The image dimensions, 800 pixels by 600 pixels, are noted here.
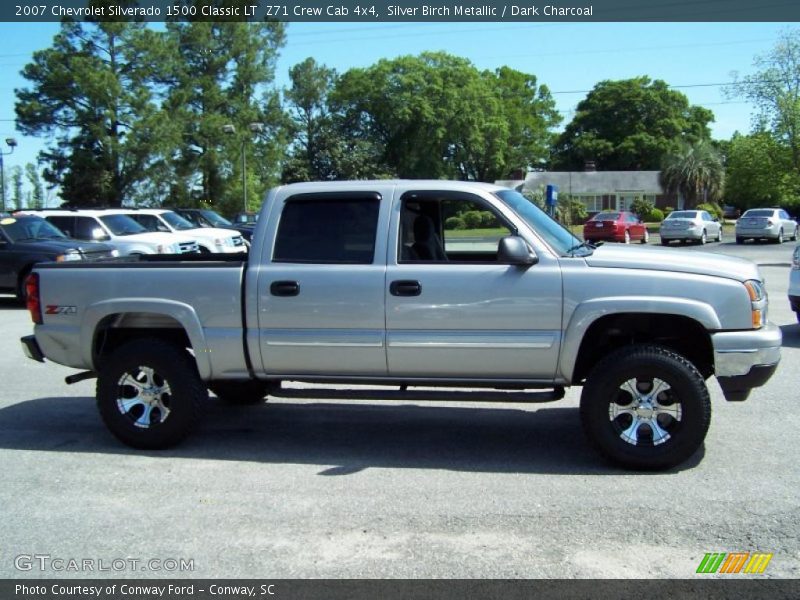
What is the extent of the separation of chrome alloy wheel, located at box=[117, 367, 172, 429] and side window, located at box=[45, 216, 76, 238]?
13.1 meters

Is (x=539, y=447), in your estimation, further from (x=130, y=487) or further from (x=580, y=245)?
(x=130, y=487)

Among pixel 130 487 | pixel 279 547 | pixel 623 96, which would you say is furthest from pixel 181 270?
pixel 623 96

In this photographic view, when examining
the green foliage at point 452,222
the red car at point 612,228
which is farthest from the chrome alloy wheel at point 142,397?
the red car at point 612,228

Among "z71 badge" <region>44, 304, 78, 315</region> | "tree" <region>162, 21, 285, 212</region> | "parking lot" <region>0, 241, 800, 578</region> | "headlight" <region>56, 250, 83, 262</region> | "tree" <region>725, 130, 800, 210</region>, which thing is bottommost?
"parking lot" <region>0, 241, 800, 578</region>

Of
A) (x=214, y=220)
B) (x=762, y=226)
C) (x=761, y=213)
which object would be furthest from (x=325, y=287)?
Answer: (x=761, y=213)

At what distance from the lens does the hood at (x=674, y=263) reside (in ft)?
17.7

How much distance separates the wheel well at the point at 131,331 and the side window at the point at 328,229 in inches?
42.4

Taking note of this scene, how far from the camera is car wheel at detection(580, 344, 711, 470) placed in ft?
17.4

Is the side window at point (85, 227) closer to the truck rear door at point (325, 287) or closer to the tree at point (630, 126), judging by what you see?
the truck rear door at point (325, 287)

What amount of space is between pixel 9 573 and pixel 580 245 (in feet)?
14.3

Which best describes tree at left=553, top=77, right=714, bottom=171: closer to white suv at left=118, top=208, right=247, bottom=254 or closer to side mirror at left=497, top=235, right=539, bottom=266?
white suv at left=118, top=208, right=247, bottom=254

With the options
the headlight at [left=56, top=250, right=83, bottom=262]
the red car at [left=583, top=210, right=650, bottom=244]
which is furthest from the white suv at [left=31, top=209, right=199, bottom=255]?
the red car at [left=583, top=210, right=650, bottom=244]

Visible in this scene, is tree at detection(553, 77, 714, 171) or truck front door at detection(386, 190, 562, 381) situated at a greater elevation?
tree at detection(553, 77, 714, 171)

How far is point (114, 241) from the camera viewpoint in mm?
17312
